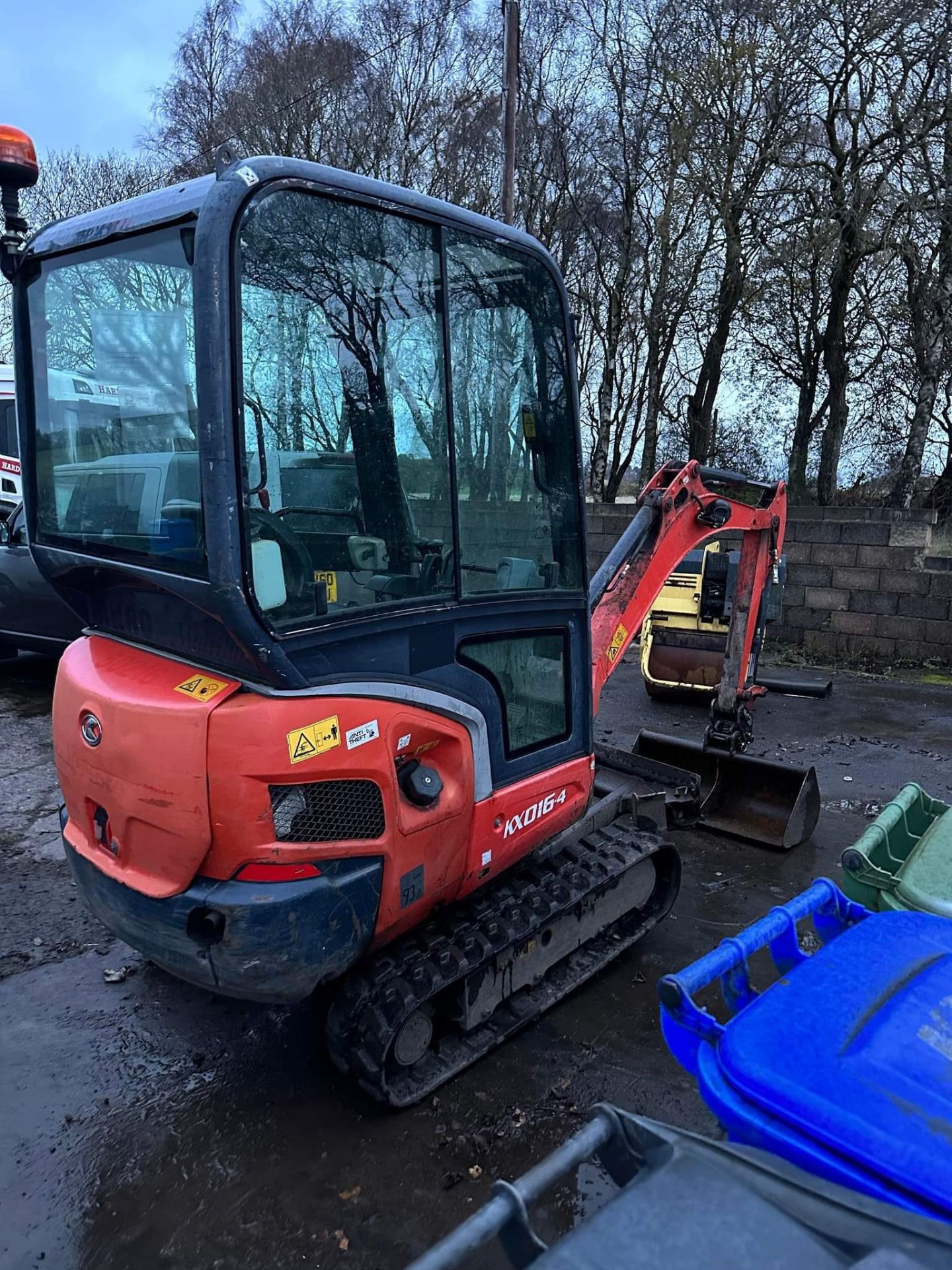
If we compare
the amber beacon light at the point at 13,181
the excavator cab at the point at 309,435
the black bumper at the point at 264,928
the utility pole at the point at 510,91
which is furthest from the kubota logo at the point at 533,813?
the utility pole at the point at 510,91

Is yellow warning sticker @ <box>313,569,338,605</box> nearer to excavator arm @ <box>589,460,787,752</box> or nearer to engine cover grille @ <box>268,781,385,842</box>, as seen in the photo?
engine cover grille @ <box>268,781,385,842</box>

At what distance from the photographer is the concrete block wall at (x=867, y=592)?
9062 mm

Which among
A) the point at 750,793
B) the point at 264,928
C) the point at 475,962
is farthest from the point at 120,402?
the point at 750,793

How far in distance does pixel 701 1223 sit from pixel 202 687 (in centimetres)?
169

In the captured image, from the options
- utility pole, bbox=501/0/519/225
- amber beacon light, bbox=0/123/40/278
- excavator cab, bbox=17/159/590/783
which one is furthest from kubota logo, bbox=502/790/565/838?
utility pole, bbox=501/0/519/225

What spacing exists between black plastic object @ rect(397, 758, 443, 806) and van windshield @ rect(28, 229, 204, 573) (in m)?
0.81

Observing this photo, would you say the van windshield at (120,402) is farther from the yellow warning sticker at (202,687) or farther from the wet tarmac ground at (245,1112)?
the wet tarmac ground at (245,1112)

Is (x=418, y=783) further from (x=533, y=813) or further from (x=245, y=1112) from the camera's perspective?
(x=245, y=1112)

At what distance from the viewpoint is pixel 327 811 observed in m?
2.38

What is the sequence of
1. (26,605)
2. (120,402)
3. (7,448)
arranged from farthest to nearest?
(7,448)
(26,605)
(120,402)

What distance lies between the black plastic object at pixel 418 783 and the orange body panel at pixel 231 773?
0.02m

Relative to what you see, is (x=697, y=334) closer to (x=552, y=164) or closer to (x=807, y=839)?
(x=552, y=164)

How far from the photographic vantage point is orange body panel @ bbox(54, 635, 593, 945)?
2250 mm

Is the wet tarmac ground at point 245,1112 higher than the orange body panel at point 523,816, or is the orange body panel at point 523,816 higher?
the orange body panel at point 523,816
